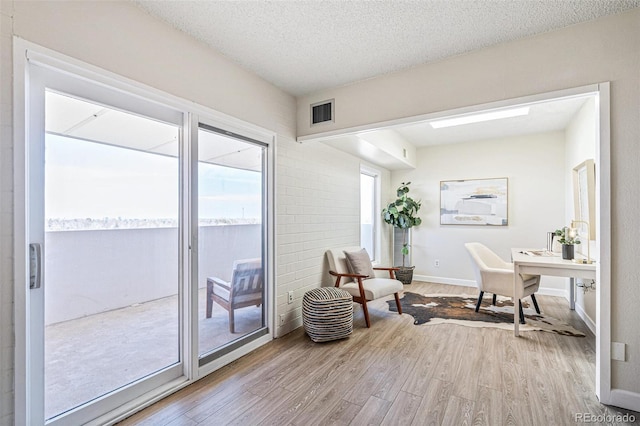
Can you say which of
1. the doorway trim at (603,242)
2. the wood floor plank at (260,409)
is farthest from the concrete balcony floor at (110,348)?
the doorway trim at (603,242)

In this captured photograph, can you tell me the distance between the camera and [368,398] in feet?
7.00

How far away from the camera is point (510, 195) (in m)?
5.13

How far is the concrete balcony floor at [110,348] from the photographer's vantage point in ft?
5.71

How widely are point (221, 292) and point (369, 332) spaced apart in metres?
1.66

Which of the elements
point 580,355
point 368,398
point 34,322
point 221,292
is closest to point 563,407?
point 580,355

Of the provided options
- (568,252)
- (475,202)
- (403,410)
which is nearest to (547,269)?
(568,252)

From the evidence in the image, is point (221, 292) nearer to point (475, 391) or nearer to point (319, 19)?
point (475, 391)

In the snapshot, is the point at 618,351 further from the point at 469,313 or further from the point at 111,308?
the point at 111,308

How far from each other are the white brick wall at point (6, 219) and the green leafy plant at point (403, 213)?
16.8ft

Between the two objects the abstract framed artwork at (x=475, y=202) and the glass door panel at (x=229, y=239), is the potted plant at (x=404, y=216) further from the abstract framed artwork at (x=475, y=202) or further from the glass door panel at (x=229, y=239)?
the glass door panel at (x=229, y=239)

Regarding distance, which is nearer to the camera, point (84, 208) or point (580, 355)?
point (84, 208)

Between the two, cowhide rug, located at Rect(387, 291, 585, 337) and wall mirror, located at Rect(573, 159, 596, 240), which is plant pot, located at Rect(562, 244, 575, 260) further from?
cowhide rug, located at Rect(387, 291, 585, 337)

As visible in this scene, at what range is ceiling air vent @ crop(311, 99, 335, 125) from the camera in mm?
3264

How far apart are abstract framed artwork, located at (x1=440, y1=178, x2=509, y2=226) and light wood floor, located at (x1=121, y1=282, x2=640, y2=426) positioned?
2.35 metres
